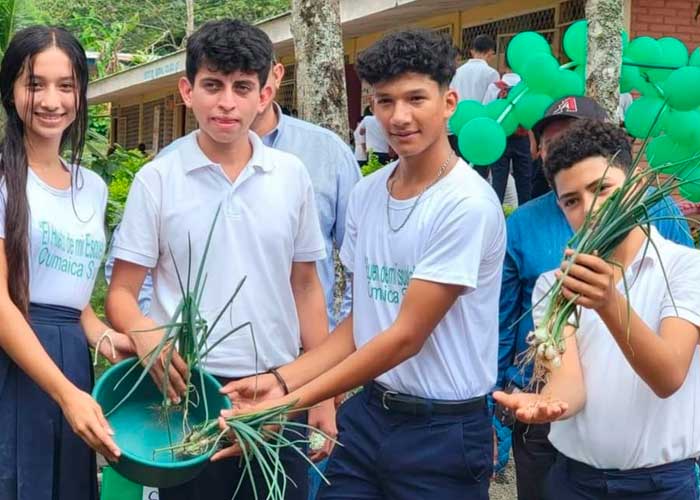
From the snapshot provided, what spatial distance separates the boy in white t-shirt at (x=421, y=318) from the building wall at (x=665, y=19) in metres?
8.60

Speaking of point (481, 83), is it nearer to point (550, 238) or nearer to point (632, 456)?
point (550, 238)

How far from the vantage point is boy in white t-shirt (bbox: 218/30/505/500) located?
9.66 ft

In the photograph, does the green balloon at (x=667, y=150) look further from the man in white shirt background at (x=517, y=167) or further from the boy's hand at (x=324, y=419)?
the man in white shirt background at (x=517, y=167)

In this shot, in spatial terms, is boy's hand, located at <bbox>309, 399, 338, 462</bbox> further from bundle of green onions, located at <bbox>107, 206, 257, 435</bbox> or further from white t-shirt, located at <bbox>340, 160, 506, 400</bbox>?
bundle of green onions, located at <bbox>107, 206, 257, 435</bbox>

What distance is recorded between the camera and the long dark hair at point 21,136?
2990mm

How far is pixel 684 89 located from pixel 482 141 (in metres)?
0.84

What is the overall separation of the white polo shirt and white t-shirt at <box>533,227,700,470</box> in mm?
810

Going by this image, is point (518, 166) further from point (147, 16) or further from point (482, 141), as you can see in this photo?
point (147, 16)

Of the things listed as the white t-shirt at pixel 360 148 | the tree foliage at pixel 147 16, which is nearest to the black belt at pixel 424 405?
the white t-shirt at pixel 360 148

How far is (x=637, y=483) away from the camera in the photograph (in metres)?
2.78

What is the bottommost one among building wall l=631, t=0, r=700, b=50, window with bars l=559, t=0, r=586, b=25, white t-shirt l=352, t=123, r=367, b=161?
white t-shirt l=352, t=123, r=367, b=161

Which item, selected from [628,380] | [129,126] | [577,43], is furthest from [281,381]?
[129,126]

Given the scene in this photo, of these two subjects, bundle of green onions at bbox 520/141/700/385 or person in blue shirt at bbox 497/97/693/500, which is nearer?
bundle of green onions at bbox 520/141/700/385

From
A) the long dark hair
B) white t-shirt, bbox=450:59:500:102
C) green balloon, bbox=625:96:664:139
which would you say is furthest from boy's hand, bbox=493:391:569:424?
white t-shirt, bbox=450:59:500:102
